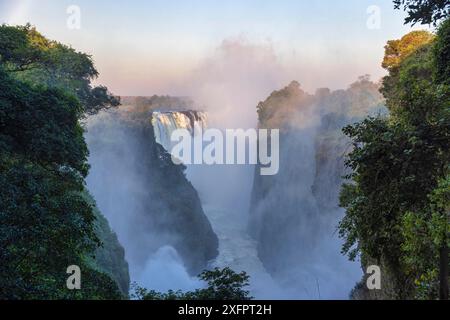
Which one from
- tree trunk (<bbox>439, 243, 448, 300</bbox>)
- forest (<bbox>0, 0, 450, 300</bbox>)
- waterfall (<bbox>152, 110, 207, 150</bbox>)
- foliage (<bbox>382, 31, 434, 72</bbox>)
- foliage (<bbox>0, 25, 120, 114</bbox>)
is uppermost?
waterfall (<bbox>152, 110, 207, 150</bbox>)

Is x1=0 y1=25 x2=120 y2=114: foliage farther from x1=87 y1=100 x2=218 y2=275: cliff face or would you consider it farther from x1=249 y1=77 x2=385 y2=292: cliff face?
x1=249 y1=77 x2=385 y2=292: cliff face

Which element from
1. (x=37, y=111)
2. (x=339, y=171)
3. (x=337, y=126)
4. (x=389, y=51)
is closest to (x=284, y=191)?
(x=337, y=126)

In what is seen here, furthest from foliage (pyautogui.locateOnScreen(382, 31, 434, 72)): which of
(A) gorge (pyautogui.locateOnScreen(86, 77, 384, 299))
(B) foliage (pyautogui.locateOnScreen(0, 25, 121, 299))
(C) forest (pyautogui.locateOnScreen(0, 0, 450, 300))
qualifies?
(B) foliage (pyautogui.locateOnScreen(0, 25, 121, 299))

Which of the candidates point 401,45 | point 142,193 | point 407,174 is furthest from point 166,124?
point 407,174

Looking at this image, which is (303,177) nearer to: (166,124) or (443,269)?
(166,124)

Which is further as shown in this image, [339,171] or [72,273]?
[339,171]

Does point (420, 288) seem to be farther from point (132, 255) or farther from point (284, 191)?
point (284, 191)
